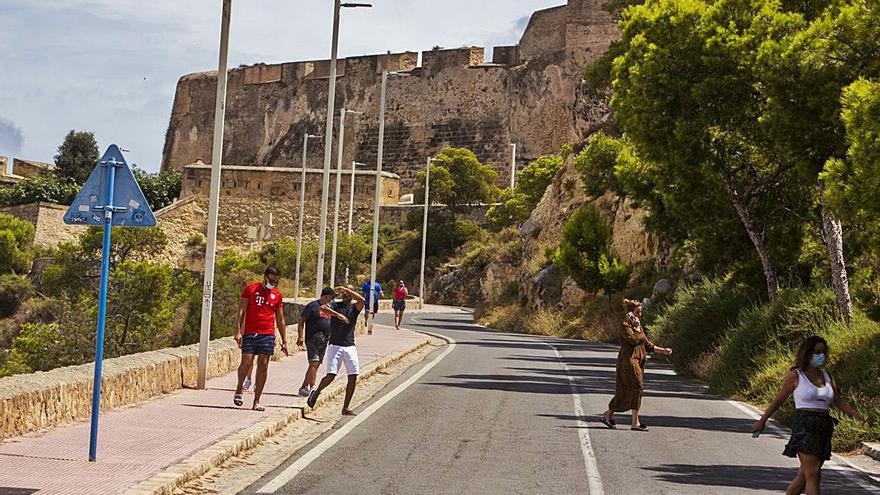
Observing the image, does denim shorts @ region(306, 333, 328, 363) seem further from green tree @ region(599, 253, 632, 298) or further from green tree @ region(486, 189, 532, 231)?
green tree @ region(486, 189, 532, 231)

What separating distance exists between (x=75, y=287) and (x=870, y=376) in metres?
55.9

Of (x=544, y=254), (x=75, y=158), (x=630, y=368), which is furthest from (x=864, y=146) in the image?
(x=75, y=158)

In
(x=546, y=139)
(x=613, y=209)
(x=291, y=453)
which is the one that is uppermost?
(x=546, y=139)

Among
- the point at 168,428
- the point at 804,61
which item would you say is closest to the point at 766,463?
the point at 168,428

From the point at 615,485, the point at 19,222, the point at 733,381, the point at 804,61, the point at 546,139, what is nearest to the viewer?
the point at 615,485

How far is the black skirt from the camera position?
931 cm

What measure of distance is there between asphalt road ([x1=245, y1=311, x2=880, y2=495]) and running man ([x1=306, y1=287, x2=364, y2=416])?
0.60 meters

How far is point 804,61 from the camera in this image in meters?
18.4

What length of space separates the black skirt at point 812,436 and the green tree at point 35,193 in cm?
8159

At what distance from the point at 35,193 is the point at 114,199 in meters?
80.5

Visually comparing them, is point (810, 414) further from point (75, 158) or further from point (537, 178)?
point (75, 158)

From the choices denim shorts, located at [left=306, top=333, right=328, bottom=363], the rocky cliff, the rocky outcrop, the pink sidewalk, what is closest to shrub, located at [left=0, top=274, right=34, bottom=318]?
the rocky cliff

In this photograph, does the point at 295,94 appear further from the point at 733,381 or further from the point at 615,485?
the point at 615,485

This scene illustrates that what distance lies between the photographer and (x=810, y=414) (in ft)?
31.1
